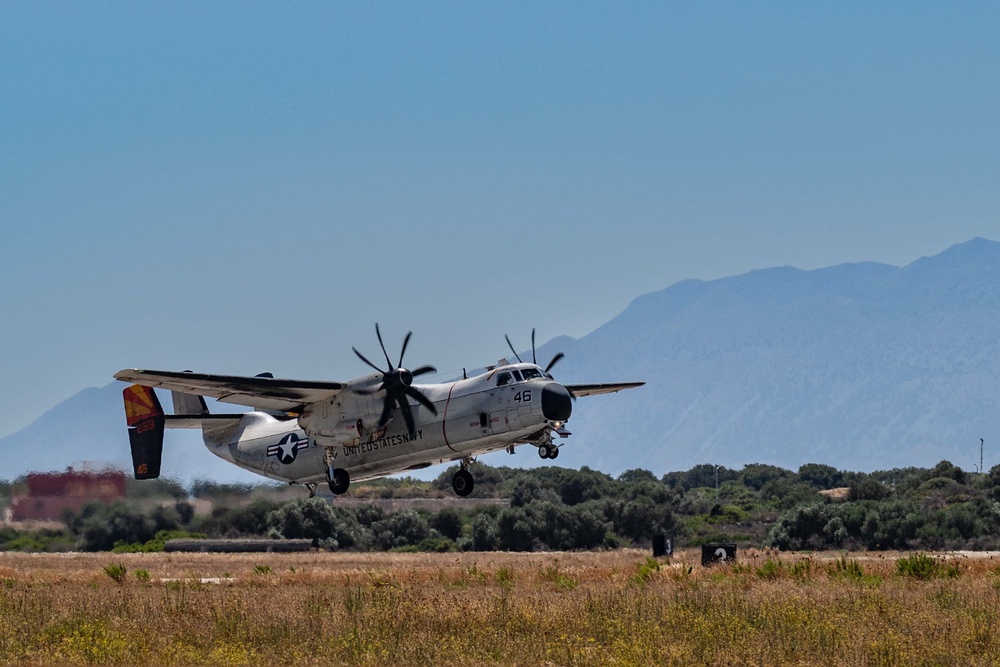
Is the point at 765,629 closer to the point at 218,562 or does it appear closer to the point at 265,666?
the point at 265,666

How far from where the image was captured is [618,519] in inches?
3123

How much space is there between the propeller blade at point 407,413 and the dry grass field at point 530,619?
655 centimetres

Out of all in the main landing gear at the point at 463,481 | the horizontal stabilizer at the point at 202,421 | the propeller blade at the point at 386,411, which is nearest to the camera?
the propeller blade at the point at 386,411

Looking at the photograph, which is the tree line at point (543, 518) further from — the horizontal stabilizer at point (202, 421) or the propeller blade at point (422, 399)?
the propeller blade at point (422, 399)

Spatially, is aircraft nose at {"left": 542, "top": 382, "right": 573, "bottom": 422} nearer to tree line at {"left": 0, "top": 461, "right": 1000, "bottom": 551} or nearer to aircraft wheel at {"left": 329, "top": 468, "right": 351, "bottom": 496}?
aircraft wheel at {"left": 329, "top": 468, "right": 351, "bottom": 496}

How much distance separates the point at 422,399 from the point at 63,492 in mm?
24705

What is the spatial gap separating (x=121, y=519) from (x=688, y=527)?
35.3 meters

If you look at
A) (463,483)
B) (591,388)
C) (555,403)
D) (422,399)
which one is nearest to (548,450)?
(555,403)

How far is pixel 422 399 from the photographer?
1682 inches

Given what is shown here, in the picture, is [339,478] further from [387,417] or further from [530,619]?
[530,619]

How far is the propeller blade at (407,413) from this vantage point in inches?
1695

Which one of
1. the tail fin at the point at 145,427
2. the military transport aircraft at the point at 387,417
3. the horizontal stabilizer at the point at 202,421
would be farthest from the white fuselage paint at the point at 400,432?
the tail fin at the point at 145,427

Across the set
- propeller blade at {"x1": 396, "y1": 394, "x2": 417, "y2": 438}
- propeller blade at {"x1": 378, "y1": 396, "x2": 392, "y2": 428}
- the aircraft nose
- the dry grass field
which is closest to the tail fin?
propeller blade at {"x1": 378, "y1": 396, "x2": 392, "y2": 428}

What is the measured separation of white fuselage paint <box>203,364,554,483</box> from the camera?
1604 inches
